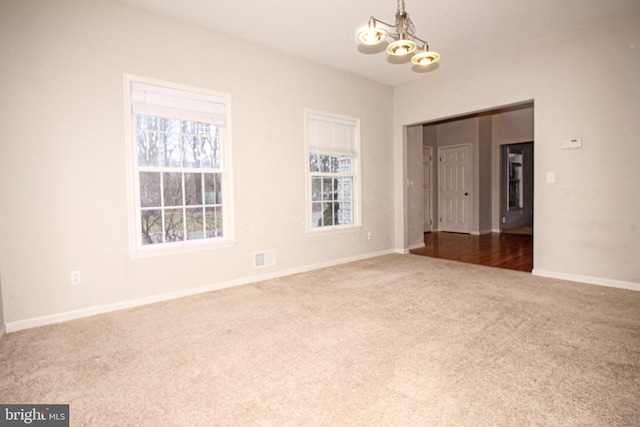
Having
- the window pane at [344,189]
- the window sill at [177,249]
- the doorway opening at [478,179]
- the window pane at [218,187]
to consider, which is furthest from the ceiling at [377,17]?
the doorway opening at [478,179]

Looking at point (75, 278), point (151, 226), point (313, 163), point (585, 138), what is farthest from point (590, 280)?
point (75, 278)

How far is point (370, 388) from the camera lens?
1.83 m

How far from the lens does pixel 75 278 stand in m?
2.98

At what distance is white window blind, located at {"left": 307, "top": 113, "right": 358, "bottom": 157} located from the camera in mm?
4746

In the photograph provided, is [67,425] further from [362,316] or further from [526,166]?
[526,166]

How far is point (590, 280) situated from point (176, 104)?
4.96 m

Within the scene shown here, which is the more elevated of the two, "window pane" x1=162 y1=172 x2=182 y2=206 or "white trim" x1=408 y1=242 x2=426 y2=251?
"window pane" x1=162 y1=172 x2=182 y2=206

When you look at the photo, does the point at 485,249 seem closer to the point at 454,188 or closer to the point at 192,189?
the point at 454,188

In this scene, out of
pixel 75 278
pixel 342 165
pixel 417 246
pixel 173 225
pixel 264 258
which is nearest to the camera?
pixel 75 278

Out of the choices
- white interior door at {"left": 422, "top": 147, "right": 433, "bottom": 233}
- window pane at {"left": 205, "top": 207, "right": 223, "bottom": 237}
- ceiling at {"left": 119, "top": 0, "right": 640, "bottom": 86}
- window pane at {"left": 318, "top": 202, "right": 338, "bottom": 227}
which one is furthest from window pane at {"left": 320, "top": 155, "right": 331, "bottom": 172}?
white interior door at {"left": 422, "top": 147, "right": 433, "bottom": 233}

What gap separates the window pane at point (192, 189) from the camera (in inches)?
143

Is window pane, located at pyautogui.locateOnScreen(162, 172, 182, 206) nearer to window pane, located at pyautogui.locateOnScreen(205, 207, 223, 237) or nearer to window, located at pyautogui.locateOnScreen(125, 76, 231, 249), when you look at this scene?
window, located at pyautogui.locateOnScreen(125, 76, 231, 249)

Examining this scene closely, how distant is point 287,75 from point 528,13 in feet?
9.03

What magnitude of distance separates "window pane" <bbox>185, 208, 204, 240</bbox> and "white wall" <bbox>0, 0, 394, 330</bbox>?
0.22 meters
